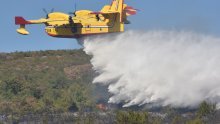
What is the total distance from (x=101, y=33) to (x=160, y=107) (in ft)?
48.8

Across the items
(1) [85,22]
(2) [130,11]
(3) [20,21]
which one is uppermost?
(2) [130,11]

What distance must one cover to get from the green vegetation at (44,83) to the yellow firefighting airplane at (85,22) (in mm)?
31711

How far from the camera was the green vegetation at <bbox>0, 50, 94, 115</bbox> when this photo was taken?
122438 mm

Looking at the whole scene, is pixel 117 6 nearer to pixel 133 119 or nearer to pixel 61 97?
pixel 133 119

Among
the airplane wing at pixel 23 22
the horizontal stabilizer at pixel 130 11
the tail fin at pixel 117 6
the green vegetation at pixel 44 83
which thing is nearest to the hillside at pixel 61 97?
the green vegetation at pixel 44 83

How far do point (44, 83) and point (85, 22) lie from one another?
80324 millimetres

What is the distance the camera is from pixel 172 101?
3278 inches

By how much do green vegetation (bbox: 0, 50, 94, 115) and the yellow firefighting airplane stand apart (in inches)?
1248

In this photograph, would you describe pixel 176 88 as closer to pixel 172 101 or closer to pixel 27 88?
pixel 172 101

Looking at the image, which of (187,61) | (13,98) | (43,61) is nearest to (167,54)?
(187,61)

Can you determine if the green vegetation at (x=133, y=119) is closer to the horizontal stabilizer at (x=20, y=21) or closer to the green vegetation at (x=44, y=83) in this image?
the horizontal stabilizer at (x=20, y=21)

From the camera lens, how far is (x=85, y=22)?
7775 centimetres

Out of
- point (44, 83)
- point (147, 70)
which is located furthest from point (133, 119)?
point (44, 83)

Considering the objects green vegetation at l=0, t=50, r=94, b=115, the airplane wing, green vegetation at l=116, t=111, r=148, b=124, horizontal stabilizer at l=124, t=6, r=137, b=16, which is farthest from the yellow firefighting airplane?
green vegetation at l=0, t=50, r=94, b=115
